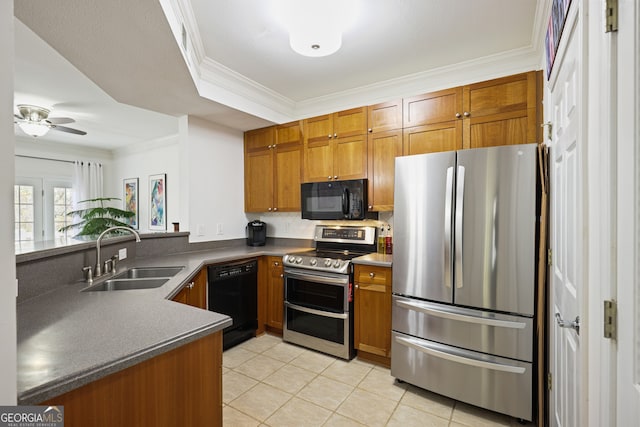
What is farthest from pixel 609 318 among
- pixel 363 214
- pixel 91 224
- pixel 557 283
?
pixel 91 224

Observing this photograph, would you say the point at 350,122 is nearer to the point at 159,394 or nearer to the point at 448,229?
the point at 448,229

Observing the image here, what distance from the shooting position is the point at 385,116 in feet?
9.42

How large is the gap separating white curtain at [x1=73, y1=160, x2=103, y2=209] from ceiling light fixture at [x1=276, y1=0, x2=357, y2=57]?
5545 millimetres

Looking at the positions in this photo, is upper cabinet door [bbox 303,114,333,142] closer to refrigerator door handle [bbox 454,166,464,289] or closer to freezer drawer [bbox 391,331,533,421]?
refrigerator door handle [bbox 454,166,464,289]

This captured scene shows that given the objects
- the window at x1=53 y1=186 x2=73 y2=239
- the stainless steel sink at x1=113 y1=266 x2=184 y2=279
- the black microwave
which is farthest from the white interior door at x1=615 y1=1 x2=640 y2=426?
the window at x1=53 y1=186 x2=73 y2=239

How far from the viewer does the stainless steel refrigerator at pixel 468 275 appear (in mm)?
1841

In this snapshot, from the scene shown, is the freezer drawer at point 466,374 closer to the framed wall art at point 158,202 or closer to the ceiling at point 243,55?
the ceiling at point 243,55

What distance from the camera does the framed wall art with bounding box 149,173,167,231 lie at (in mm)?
5180

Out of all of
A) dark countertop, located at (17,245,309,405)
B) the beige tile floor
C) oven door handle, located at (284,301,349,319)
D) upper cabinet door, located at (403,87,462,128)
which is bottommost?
the beige tile floor

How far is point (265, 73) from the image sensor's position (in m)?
2.90

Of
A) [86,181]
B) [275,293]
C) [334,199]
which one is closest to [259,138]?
[334,199]

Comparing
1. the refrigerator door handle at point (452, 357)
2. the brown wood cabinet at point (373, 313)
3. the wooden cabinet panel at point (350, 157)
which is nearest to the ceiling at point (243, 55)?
the wooden cabinet panel at point (350, 157)

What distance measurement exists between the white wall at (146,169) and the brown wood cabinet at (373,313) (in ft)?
11.1

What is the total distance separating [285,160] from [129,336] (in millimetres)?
2690
